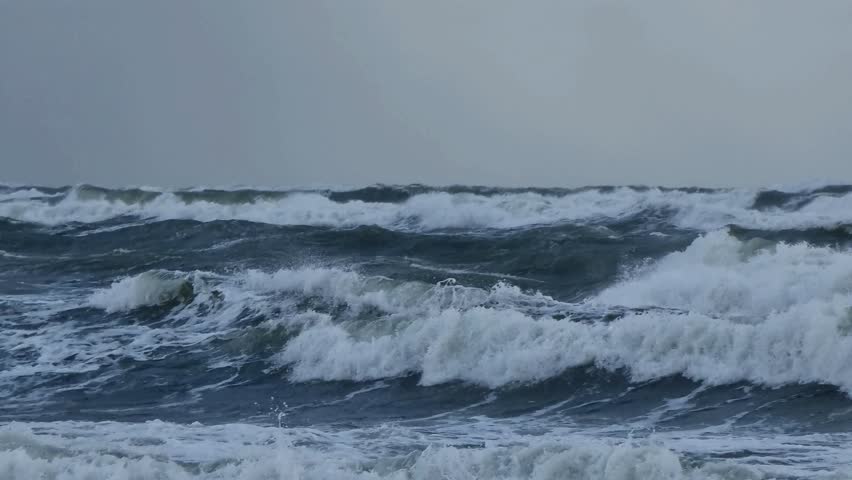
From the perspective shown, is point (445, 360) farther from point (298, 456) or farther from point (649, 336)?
point (298, 456)

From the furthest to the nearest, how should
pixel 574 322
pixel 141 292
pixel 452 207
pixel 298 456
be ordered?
pixel 452 207 < pixel 141 292 < pixel 574 322 < pixel 298 456

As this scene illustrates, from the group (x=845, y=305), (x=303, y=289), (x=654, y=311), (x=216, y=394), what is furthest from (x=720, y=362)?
(x=303, y=289)

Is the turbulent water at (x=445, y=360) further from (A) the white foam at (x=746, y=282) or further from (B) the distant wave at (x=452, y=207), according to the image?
(B) the distant wave at (x=452, y=207)

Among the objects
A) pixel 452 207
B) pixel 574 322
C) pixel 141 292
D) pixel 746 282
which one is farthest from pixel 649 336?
pixel 452 207

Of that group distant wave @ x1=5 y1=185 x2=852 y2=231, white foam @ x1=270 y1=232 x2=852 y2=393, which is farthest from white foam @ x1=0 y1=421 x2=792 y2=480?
distant wave @ x1=5 y1=185 x2=852 y2=231

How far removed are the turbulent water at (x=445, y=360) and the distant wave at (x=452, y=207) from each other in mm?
3077

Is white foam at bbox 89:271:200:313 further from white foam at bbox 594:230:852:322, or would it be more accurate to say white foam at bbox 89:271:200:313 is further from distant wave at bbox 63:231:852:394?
white foam at bbox 594:230:852:322

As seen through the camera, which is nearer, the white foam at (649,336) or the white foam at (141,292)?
the white foam at (649,336)

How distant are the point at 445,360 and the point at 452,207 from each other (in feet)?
65.1

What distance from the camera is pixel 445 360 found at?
15250 mm

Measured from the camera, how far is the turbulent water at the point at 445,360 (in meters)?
11.2

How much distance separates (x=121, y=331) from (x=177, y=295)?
1886mm

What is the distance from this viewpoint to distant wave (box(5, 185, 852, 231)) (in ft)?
101

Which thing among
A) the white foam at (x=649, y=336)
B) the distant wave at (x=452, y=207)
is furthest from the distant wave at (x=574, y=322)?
the distant wave at (x=452, y=207)
